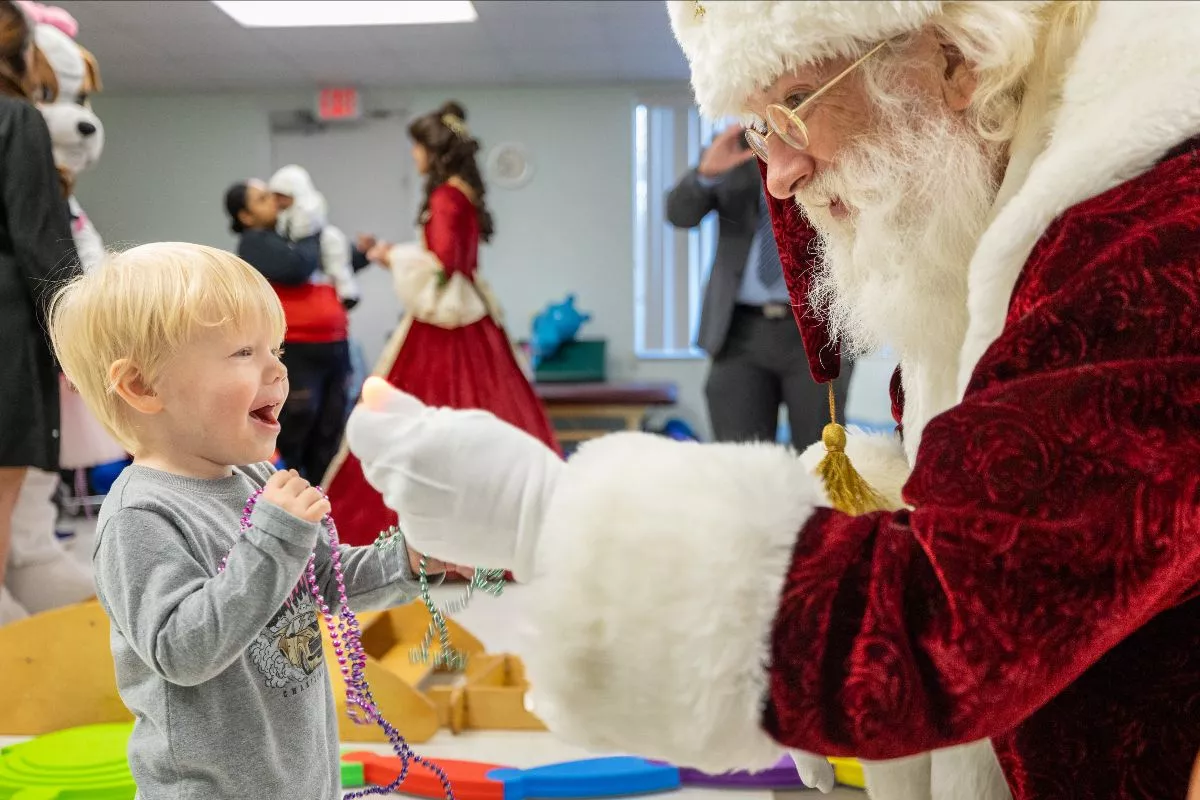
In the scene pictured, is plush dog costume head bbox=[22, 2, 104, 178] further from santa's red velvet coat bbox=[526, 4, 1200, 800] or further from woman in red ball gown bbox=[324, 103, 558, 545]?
santa's red velvet coat bbox=[526, 4, 1200, 800]

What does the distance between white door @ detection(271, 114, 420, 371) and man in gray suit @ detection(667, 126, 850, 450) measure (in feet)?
12.8

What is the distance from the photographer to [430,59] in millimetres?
5465

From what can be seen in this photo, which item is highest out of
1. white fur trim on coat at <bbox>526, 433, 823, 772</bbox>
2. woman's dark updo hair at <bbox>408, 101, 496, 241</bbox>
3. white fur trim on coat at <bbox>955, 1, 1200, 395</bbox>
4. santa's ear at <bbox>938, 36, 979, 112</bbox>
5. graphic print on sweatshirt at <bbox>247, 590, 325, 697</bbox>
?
woman's dark updo hair at <bbox>408, 101, 496, 241</bbox>

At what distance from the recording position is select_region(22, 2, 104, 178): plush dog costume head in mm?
2227

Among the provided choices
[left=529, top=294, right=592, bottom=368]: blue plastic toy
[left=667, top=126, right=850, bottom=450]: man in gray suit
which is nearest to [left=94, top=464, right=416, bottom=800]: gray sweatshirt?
[left=667, top=126, right=850, bottom=450]: man in gray suit

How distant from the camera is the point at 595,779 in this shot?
65.3 inches

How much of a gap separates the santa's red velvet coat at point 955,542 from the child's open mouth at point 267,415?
1.52 feet

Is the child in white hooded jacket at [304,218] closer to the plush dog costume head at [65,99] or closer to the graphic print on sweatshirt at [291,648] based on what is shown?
the plush dog costume head at [65,99]

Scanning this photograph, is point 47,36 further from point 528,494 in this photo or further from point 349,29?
point 349,29

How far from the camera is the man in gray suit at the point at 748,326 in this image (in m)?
2.31

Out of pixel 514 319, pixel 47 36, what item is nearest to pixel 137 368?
pixel 47 36

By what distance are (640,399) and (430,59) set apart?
2.26 metres

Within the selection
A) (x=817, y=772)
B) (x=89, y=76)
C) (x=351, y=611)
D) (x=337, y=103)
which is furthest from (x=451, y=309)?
(x=337, y=103)

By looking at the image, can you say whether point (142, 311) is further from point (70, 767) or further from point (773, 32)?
point (70, 767)
